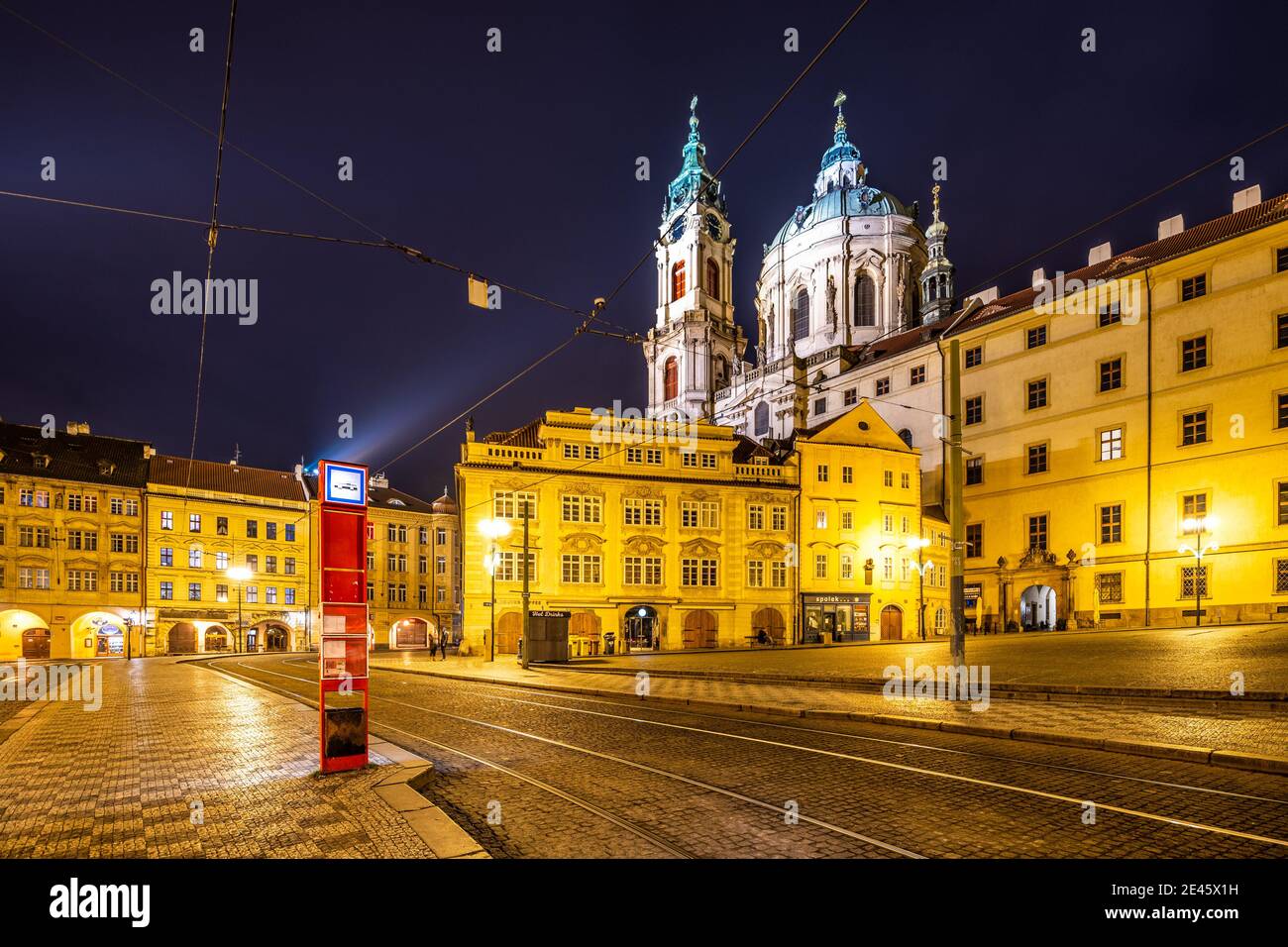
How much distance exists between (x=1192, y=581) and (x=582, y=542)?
1183 inches

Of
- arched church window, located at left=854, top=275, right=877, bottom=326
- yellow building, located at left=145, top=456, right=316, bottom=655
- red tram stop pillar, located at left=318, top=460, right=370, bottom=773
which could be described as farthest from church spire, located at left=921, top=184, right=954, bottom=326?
red tram stop pillar, located at left=318, top=460, right=370, bottom=773

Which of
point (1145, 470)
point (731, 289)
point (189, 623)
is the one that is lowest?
point (189, 623)

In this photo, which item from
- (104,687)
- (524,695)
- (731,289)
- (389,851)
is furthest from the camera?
(731,289)

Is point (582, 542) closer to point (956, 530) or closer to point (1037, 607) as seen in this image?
point (1037, 607)

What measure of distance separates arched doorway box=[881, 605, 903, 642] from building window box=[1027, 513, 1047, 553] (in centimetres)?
849

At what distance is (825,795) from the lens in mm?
7289

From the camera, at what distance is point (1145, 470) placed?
39500 millimetres

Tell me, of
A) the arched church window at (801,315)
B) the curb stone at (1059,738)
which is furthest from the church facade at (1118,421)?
the curb stone at (1059,738)

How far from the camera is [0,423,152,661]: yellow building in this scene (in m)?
48.5

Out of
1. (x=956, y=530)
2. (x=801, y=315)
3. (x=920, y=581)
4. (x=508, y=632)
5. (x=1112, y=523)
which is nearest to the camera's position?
(x=956, y=530)

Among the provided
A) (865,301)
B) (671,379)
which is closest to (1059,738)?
(865,301)
